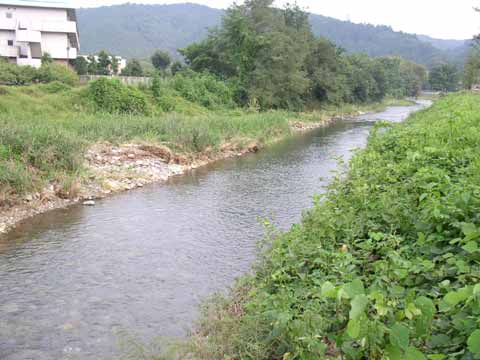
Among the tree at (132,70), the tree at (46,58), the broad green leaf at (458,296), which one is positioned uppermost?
the tree at (46,58)

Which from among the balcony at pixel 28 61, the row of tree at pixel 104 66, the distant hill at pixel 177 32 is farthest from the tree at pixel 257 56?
the distant hill at pixel 177 32

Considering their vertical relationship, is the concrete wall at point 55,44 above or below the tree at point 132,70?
above

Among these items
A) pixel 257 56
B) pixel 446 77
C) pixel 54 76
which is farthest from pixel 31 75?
pixel 446 77

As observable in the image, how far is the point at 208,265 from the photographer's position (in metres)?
7.43

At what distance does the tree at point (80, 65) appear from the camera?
4104 cm

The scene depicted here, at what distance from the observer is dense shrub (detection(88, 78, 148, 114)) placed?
23234 millimetres

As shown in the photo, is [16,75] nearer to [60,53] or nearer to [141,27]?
[60,53]

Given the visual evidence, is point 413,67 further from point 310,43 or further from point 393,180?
point 393,180

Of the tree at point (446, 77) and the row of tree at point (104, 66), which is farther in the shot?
the tree at point (446, 77)

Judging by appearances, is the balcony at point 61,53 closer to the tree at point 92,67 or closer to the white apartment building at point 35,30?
the white apartment building at point 35,30

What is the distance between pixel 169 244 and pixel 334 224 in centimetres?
373

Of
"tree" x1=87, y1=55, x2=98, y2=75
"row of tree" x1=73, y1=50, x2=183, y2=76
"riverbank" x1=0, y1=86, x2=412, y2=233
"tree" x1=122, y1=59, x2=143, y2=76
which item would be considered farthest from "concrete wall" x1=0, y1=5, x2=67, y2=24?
"riverbank" x1=0, y1=86, x2=412, y2=233

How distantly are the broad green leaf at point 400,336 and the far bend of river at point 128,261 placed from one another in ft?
11.0

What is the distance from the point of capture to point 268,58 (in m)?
35.2
